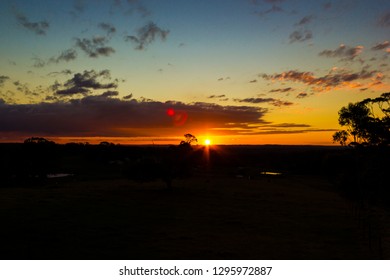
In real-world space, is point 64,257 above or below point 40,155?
below

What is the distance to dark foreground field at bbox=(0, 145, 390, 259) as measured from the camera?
90.3 ft

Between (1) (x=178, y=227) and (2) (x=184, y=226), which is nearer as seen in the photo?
(1) (x=178, y=227)

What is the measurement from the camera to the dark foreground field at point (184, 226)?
27531mm

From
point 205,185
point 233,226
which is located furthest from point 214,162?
point 233,226

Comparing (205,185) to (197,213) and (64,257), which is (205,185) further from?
(64,257)

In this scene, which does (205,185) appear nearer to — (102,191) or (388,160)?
(102,191)

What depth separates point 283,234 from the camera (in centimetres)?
3453

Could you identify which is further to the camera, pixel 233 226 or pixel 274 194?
pixel 274 194

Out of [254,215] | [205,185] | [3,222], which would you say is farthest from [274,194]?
[3,222]

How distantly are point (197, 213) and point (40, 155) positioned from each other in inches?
975

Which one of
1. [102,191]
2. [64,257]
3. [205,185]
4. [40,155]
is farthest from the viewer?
[205,185]

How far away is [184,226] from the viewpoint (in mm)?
37500

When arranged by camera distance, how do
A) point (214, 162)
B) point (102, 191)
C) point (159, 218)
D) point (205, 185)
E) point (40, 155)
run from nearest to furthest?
point (159, 218)
point (40, 155)
point (102, 191)
point (205, 185)
point (214, 162)
